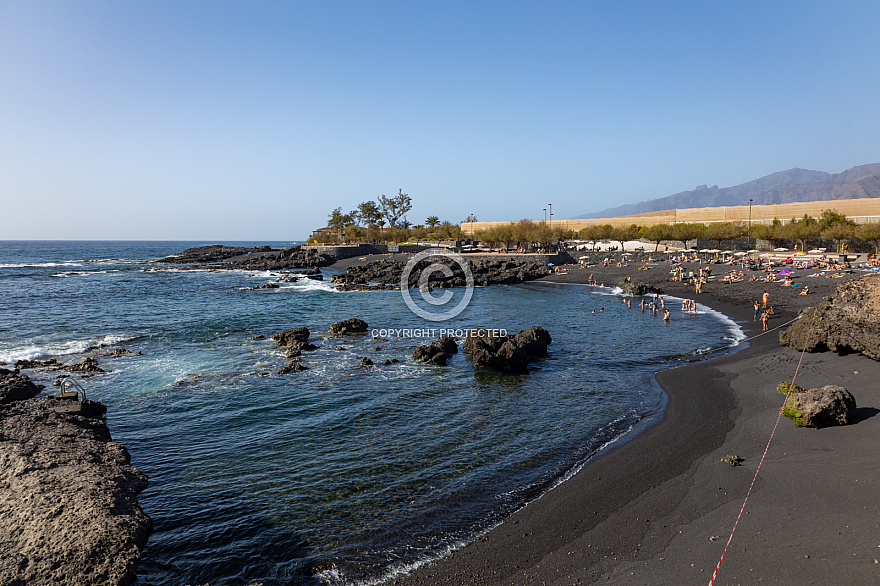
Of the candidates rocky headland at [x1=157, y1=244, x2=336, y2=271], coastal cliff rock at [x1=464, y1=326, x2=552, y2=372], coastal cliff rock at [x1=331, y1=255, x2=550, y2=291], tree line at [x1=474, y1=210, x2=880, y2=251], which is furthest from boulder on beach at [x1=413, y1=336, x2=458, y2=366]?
rocky headland at [x1=157, y1=244, x2=336, y2=271]

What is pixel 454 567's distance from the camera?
29.5ft

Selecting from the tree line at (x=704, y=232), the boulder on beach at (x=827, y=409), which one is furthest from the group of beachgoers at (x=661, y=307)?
the tree line at (x=704, y=232)

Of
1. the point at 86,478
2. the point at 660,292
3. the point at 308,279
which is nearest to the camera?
the point at 86,478

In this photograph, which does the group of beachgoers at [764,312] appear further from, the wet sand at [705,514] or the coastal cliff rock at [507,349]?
the wet sand at [705,514]

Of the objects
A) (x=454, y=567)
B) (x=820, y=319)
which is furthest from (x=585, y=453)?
(x=820, y=319)

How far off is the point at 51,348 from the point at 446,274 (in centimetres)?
4921

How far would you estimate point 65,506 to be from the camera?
9.02 meters

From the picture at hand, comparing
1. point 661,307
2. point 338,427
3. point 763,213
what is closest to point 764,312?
point 661,307

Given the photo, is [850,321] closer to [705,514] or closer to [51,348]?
[705,514]

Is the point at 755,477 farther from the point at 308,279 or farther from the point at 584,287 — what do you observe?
the point at 308,279

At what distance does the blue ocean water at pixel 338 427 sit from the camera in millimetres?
10047

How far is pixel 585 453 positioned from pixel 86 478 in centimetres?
1275

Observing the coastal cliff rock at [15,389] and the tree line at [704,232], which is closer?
the coastal cliff rock at [15,389]

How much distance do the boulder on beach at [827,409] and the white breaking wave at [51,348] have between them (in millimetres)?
34869
